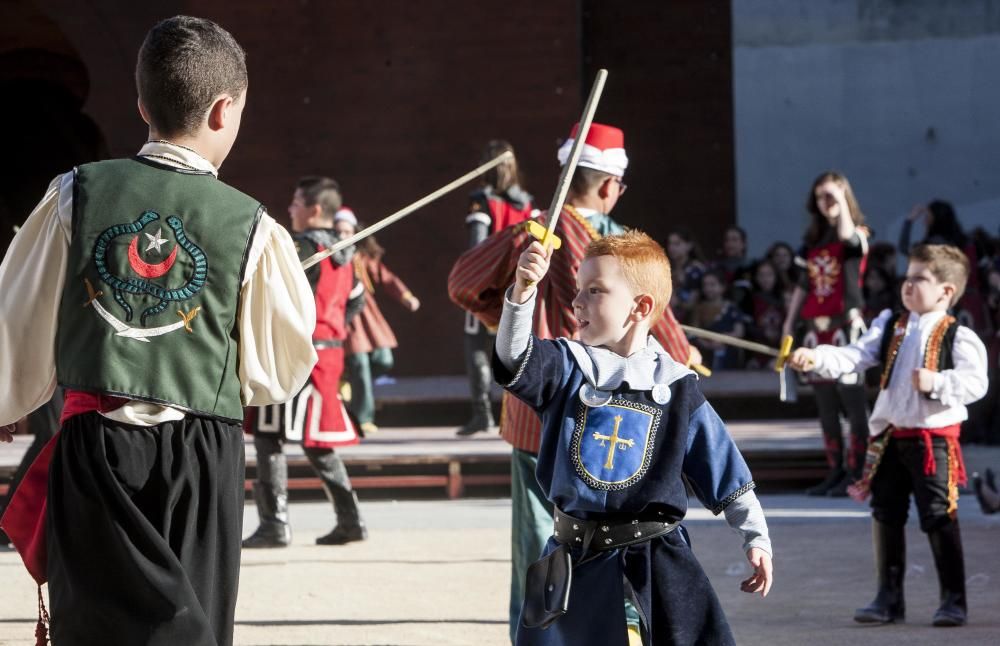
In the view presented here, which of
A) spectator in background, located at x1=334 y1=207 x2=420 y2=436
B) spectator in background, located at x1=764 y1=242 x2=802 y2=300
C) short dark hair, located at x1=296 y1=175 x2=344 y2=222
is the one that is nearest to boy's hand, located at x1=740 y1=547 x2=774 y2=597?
short dark hair, located at x1=296 y1=175 x2=344 y2=222

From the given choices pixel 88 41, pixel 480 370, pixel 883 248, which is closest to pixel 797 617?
pixel 480 370

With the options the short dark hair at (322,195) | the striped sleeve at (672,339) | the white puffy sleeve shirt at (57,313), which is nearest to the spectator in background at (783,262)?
the short dark hair at (322,195)

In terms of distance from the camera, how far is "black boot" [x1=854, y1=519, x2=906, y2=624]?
17.9 feet

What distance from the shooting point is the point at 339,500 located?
7.39 metres

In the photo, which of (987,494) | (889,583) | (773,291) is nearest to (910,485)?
(889,583)

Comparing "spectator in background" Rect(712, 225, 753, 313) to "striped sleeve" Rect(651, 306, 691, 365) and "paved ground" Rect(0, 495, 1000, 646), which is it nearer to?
"paved ground" Rect(0, 495, 1000, 646)

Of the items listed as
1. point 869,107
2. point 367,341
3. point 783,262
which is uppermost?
point 869,107

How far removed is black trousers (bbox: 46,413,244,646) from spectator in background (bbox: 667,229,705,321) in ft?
31.8

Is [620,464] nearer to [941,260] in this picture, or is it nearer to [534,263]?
[534,263]

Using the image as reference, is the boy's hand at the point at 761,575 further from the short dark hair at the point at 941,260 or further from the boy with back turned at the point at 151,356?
the short dark hair at the point at 941,260

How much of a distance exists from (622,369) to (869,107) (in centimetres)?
1255

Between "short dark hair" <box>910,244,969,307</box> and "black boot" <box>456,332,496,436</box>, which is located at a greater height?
"short dark hair" <box>910,244,969,307</box>

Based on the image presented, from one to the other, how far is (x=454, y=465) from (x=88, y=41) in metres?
6.56

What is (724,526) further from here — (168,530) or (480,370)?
(168,530)
